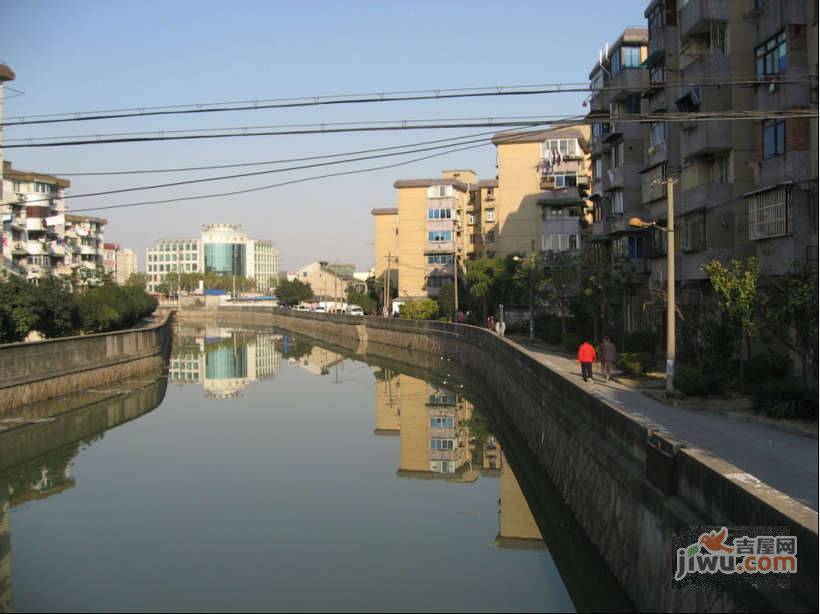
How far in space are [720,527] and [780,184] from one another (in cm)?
2107

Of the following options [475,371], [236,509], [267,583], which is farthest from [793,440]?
[475,371]

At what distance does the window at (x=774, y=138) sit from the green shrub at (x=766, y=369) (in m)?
7.71

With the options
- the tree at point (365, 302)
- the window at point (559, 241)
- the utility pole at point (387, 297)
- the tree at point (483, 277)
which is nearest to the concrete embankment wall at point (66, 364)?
the tree at point (483, 277)

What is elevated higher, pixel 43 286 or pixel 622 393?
pixel 43 286

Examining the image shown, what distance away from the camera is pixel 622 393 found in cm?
2756

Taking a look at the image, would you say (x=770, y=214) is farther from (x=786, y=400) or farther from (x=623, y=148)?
(x=623, y=148)

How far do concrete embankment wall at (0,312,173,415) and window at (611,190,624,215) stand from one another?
29.6 m

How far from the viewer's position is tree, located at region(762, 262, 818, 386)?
71.3 feet

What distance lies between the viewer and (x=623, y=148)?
4822 centimetres

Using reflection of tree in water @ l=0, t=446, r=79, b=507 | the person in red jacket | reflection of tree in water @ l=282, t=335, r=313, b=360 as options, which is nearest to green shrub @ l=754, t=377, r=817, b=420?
the person in red jacket

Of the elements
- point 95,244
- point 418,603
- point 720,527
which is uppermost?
point 95,244

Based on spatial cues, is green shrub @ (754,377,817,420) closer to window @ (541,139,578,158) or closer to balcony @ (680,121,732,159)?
balcony @ (680,121,732,159)

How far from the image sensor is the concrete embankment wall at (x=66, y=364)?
1421 inches

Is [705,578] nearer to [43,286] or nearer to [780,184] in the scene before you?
[780,184]
